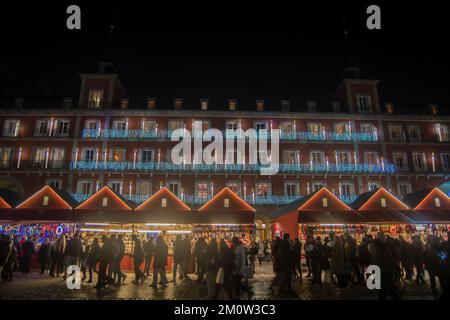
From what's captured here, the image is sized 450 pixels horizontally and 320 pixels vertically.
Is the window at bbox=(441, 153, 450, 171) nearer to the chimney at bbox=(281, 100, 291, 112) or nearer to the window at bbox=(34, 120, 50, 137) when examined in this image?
the chimney at bbox=(281, 100, 291, 112)

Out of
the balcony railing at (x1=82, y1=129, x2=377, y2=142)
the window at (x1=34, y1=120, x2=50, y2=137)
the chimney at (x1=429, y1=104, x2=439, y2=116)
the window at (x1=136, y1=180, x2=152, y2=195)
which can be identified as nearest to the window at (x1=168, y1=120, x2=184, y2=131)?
the balcony railing at (x1=82, y1=129, x2=377, y2=142)

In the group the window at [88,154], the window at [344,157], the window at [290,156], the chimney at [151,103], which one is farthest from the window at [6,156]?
the window at [344,157]

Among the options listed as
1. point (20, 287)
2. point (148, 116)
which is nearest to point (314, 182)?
point (148, 116)

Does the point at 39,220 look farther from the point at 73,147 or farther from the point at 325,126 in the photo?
the point at 325,126

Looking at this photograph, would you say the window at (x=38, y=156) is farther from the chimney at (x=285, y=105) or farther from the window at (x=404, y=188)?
the window at (x=404, y=188)

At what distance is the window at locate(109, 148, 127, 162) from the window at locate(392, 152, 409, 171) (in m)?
24.5

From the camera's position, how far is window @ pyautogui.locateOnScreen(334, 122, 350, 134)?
2916cm

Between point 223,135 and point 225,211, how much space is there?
13150mm

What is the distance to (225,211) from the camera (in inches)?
639

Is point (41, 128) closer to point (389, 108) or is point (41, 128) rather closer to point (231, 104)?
point (231, 104)

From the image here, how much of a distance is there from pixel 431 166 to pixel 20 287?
31736mm

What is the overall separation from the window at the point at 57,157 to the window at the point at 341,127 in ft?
81.4
